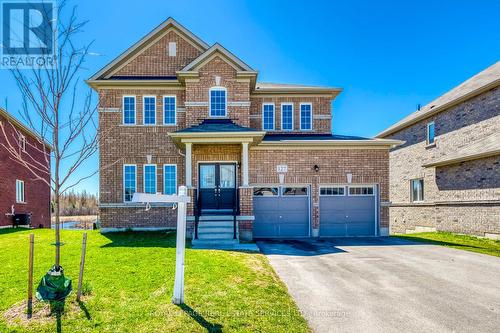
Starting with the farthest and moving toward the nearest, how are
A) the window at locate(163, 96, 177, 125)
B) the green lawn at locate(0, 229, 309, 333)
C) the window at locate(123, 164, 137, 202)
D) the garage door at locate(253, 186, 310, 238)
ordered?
the window at locate(163, 96, 177, 125) < the window at locate(123, 164, 137, 202) < the garage door at locate(253, 186, 310, 238) < the green lawn at locate(0, 229, 309, 333)

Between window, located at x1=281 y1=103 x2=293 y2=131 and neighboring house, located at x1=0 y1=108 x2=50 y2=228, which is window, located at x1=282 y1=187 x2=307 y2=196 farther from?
neighboring house, located at x1=0 y1=108 x2=50 y2=228

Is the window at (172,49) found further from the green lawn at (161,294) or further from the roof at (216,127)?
the green lawn at (161,294)

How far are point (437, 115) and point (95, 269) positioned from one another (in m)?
19.2

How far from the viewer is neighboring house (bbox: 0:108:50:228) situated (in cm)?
1820

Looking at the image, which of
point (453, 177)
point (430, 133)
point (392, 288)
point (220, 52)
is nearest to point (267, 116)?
point (220, 52)

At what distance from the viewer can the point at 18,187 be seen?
20.5 meters

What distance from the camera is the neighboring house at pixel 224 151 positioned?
43.9 ft

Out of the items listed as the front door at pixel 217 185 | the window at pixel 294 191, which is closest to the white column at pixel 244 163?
the front door at pixel 217 185

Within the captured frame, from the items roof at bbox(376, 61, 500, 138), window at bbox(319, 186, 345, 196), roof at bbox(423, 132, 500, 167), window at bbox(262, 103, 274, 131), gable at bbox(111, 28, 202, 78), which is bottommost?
window at bbox(319, 186, 345, 196)

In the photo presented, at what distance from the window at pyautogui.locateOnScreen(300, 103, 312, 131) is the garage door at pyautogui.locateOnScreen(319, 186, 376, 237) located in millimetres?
3639

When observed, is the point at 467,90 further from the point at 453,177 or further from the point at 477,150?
the point at 453,177

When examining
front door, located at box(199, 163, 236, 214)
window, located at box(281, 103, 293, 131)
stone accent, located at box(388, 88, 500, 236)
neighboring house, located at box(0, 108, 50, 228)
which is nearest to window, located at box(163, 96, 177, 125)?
front door, located at box(199, 163, 236, 214)

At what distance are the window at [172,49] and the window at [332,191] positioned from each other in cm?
978

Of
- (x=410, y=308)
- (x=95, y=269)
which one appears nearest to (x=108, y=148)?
(x=95, y=269)
